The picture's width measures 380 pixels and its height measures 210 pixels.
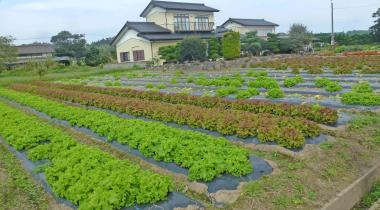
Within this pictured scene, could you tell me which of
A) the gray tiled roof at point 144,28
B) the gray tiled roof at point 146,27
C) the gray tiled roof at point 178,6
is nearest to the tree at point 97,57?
the gray tiled roof at point 144,28

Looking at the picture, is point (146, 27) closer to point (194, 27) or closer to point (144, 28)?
point (144, 28)

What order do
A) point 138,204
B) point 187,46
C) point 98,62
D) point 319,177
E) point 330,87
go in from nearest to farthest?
point 138,204, point 319,177, point 330,87, point 187,46, point 98,62

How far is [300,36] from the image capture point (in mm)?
39688

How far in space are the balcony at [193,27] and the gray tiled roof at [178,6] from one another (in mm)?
1614

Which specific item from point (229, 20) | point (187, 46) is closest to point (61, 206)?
point (187, 46)

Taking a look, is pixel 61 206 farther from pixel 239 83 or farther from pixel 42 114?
pixel 239 83

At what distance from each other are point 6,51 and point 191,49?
20.6 m

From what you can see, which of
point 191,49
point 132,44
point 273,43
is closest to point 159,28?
point 132,44

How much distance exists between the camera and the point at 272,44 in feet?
125

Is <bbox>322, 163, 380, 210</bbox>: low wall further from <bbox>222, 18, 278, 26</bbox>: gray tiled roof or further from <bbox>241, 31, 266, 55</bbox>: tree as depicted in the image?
<bbox>222, 18, 278, 26</bbox>: gray tiled roof

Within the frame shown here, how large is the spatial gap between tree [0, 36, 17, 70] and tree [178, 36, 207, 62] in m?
19.4

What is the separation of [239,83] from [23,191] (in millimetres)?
9721

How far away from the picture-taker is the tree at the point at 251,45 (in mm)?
36406

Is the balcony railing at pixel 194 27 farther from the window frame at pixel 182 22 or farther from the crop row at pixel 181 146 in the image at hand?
the crop row at pixel 181 146
